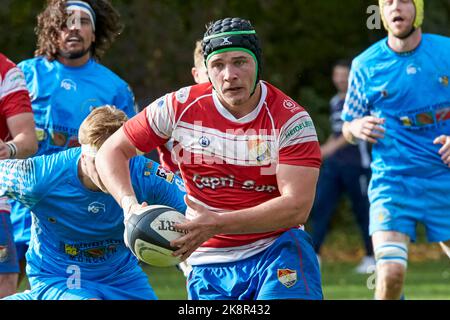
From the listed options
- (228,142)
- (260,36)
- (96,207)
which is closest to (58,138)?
(96,207)

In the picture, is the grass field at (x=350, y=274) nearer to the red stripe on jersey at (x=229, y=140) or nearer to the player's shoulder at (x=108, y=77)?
the player's shoulder at (x=108, y=77)

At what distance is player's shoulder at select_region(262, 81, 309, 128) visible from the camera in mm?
5617

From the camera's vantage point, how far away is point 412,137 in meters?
7.93

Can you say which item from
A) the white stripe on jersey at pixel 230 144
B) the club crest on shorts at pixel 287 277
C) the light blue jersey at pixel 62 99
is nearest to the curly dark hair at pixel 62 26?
the light blue jersey at pixel 62 99

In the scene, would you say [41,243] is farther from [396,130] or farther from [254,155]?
[396,130]

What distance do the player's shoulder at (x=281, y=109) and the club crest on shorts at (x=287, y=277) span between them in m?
0.76

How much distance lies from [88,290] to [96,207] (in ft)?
1.59

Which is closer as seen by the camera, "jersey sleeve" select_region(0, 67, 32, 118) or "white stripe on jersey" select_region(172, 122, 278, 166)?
"white stripe on jersey" select_region(172, 122, 278, 166)

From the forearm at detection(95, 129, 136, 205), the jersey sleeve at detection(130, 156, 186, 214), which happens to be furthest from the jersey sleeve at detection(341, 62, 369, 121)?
the forearm at detection(95, 129, 136, 205)

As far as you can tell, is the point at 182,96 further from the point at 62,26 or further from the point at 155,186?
the point at 62,26

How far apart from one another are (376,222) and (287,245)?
2.37m

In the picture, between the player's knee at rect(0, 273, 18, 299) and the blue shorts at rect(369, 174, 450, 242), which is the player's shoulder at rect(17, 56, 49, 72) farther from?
the blue shorts at rect(369, 174, 450, 242)

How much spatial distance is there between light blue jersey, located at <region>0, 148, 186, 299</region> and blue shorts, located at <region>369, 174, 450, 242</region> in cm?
210
